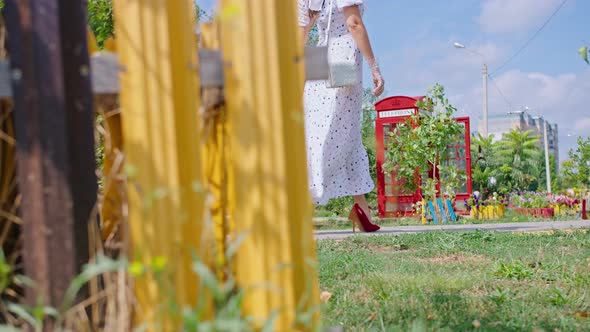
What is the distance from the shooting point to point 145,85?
45.7 inches

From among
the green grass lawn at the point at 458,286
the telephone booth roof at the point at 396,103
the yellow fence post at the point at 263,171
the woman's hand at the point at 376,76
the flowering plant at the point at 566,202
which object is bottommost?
the flowering plant at the point at 566,202

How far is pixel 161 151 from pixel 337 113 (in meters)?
3.88

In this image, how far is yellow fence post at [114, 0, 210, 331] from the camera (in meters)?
1.14

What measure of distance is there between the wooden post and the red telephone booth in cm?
1209

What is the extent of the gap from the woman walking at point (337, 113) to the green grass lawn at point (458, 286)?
76 centimetres

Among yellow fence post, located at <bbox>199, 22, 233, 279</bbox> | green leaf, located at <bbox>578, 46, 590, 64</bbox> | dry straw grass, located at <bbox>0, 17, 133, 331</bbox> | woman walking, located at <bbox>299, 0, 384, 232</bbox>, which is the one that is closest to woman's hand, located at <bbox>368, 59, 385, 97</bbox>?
woman walking, located at <bbox>299, 0, 384, 232</bbox>

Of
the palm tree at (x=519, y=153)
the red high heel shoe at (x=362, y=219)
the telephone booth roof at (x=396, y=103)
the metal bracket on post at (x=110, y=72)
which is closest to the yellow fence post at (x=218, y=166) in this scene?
the metal bracket on post at (x=110, y=72)

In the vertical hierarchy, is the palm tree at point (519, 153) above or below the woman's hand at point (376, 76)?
below

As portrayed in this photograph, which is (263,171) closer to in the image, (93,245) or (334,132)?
(93,245)

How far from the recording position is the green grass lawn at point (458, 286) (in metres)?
2.28

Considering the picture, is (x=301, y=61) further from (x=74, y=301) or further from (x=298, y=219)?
(x=74, y=301)

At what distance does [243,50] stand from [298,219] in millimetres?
344

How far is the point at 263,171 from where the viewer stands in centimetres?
118

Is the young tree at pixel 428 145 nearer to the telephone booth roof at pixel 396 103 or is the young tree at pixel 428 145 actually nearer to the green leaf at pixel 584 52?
the telephone booth roof at pixel 396 103
